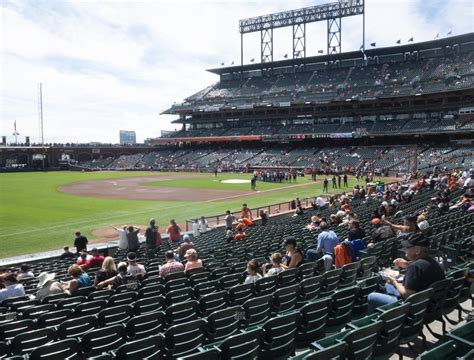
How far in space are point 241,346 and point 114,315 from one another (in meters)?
2.86

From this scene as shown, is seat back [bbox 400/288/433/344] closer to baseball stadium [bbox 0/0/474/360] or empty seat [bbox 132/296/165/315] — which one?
baseball stadium [bbox 0/0/474/360]

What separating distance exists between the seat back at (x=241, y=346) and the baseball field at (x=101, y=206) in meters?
17.8

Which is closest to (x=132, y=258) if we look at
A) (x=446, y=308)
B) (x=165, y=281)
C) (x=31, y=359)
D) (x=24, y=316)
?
(x=165, y=281)

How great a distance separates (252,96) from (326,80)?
1624cm

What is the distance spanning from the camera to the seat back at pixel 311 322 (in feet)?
18.4

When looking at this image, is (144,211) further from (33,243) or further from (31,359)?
(31,359)

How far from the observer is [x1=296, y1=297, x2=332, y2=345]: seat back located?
5.61 meters

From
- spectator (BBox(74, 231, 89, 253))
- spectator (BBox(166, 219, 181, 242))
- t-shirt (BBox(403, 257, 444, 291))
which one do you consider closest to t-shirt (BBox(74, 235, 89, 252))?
spectator (BBox(74, 231, 89, 253))

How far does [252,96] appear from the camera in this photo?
89.2 metres

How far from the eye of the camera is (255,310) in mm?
6246

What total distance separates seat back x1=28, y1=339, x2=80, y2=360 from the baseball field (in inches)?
639

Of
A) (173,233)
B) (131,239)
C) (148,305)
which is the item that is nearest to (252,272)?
(148,305)

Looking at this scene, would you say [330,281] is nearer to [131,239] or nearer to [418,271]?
[418,271]

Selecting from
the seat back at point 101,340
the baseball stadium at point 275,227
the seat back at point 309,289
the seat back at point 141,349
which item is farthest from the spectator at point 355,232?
the seat back at point 141,349
